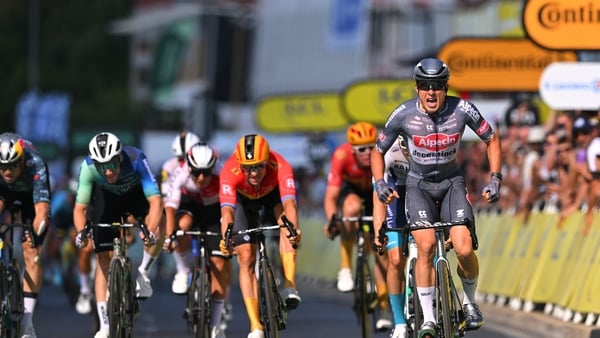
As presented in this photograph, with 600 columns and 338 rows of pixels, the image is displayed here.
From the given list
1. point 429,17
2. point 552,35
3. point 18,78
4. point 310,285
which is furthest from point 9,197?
point 18,78

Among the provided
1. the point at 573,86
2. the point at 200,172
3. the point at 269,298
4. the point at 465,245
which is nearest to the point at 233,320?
the point at 573,86

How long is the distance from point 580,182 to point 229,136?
28.3m

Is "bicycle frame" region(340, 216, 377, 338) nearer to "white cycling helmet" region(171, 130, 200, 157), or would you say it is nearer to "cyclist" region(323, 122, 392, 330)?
"cyclist" region(323, 122, 392, 330)

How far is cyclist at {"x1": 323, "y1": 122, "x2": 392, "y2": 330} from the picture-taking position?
→ 16.8m

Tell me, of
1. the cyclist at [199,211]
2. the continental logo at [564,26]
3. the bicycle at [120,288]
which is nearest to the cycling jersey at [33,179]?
the bicycle at [120,288]

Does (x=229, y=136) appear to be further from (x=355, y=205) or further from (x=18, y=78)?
(x=18, y=78)

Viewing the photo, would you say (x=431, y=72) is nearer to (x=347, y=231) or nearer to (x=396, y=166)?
(x=396, y=166)

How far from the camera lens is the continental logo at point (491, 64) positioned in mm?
25172

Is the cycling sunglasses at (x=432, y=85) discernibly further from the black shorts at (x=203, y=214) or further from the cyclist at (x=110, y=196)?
the black shorts at (x=203, y=214)

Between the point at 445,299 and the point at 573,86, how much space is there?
250 inches

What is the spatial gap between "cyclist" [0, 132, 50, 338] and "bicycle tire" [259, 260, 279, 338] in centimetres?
217

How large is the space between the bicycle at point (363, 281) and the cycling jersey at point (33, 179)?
3046 millimetres

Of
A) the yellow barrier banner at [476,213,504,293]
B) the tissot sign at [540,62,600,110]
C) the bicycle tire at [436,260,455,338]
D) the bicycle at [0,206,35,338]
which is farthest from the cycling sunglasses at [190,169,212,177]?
the yellow barrier banner at [476,213,504,293]

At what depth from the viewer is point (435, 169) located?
13219 millimetres
